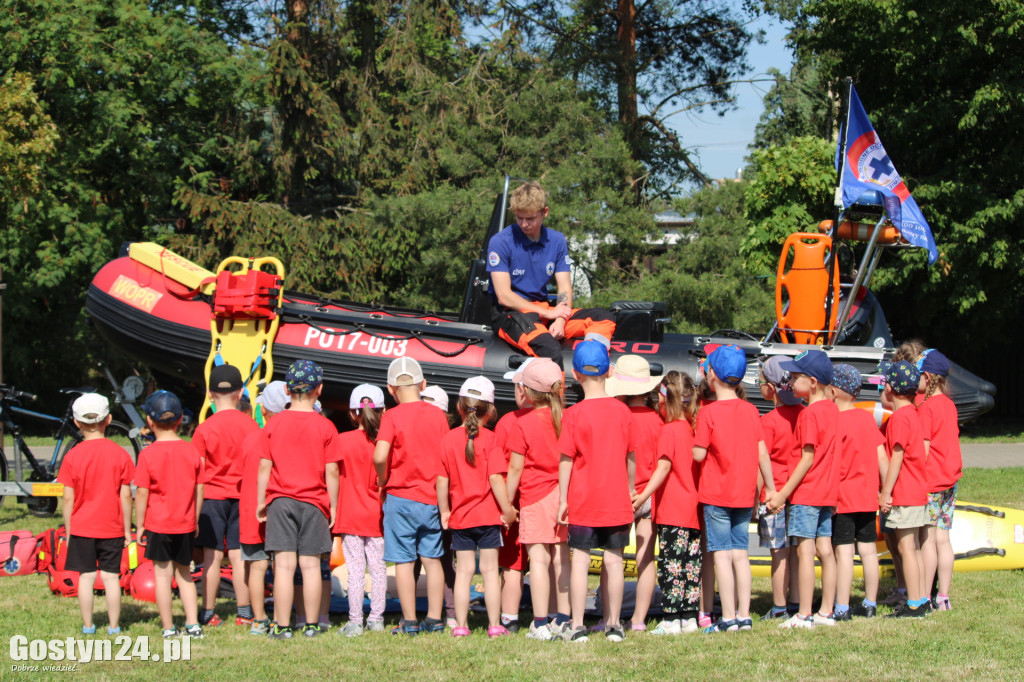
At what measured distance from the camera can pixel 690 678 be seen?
444cm

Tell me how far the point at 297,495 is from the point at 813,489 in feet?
8.77

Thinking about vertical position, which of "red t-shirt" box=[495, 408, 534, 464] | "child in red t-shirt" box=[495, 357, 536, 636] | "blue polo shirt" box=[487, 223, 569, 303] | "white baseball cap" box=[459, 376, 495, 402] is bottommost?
"child in red t-shirt" box=[495, 357, 536, 636]

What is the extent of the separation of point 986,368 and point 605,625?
15470mm

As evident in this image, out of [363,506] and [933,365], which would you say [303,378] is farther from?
[933,365]

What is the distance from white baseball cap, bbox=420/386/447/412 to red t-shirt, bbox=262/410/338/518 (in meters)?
0.61

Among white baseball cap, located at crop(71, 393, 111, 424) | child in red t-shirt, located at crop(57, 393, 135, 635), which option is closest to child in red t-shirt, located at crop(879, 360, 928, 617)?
child in red t-shirt, located at crop(57, 393, 135, 635)

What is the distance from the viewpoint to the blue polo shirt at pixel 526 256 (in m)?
7.03

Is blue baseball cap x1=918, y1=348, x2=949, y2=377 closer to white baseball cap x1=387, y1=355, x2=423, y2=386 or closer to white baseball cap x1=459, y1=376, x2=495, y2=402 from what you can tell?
white baseball cap x1=459, y1=376, x2=495, y2=402

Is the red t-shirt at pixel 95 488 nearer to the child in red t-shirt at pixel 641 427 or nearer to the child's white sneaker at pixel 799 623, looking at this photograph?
the child in red t-shirt at pixel 641 427

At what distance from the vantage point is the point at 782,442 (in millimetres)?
5543

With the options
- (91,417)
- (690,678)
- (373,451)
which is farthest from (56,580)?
(690,678)

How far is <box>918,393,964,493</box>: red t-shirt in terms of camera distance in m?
5.68

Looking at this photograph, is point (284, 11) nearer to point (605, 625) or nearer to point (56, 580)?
point (56, 580)

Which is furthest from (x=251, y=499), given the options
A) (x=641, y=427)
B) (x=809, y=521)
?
(x=809, y=521)
